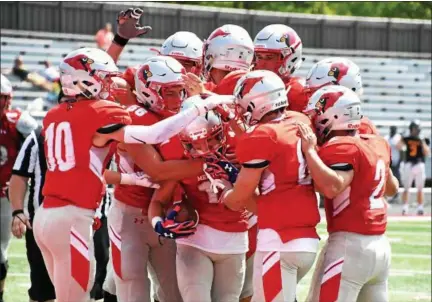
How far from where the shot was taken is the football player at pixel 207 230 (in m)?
6.09

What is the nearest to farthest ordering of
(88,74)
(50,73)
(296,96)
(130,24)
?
(88,74)
(296,96)
(130,24)
(50,73)

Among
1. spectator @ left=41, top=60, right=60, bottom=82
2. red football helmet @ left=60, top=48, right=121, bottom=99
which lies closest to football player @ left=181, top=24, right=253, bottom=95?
red football helmet @ left=60, top=48, right=121, bottom=99

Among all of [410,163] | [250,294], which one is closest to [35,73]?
[410,163]

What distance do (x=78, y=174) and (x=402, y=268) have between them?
668cm

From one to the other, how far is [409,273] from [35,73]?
1247cm

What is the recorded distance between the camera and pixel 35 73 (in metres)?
22.4

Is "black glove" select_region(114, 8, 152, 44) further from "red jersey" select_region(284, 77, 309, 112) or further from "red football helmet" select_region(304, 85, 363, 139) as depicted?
"red football helmet" select_region(304, 85, 363, 139)

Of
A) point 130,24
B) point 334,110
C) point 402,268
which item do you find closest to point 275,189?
point 334,110

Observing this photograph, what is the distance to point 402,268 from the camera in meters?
12.0

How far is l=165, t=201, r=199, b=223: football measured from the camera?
6129 mm

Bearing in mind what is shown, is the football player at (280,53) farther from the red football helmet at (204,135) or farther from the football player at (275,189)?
the football player at (275,189)

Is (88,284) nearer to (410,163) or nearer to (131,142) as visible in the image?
(131,142)

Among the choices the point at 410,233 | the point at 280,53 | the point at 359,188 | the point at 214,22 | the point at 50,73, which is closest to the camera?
the point at 359,188

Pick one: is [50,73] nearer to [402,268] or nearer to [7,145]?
[402,268]
